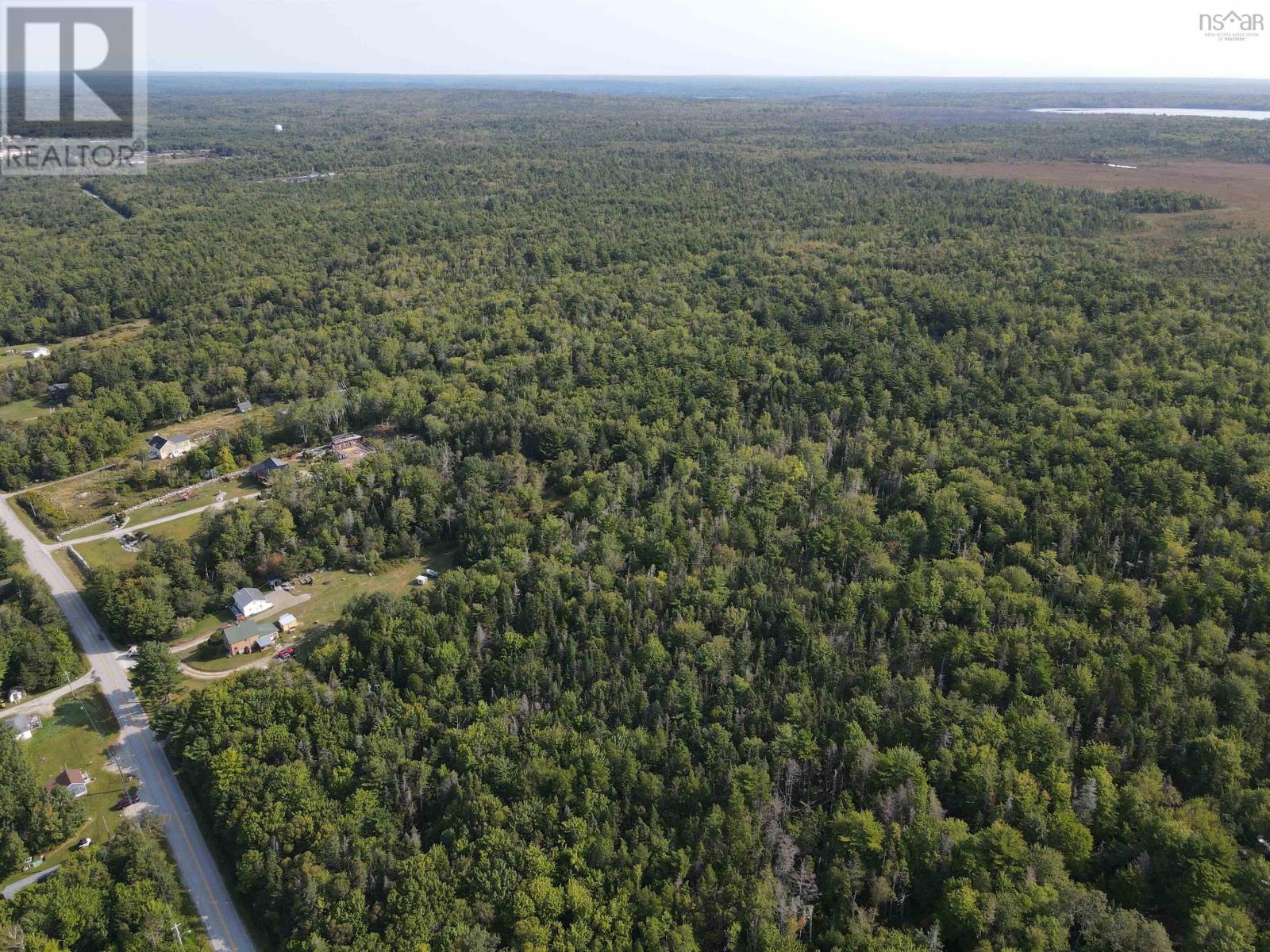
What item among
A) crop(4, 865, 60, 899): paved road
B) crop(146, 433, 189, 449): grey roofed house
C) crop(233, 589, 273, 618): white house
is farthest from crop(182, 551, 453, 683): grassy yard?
crop(146, 433, 189, 449): grey roofed house

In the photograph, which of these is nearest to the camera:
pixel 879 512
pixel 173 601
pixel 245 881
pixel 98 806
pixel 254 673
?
pixel 245 881

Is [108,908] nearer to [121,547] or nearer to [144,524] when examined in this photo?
[121,547]

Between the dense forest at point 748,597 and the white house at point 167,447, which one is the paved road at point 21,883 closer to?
the dense forest at point 748,597

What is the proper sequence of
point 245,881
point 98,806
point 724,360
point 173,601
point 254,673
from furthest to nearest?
1. point 724,360
2. point 173,601
3. point 254,673
4. point 98,806
5. point 245,881

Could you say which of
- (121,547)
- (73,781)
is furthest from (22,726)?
(121,547)

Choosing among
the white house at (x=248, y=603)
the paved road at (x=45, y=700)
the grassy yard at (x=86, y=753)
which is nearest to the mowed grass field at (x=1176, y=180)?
the white house at (x=248, y=603)

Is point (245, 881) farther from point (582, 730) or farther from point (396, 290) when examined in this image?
point (396, 290)

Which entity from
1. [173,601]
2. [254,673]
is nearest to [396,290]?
[173,601]
